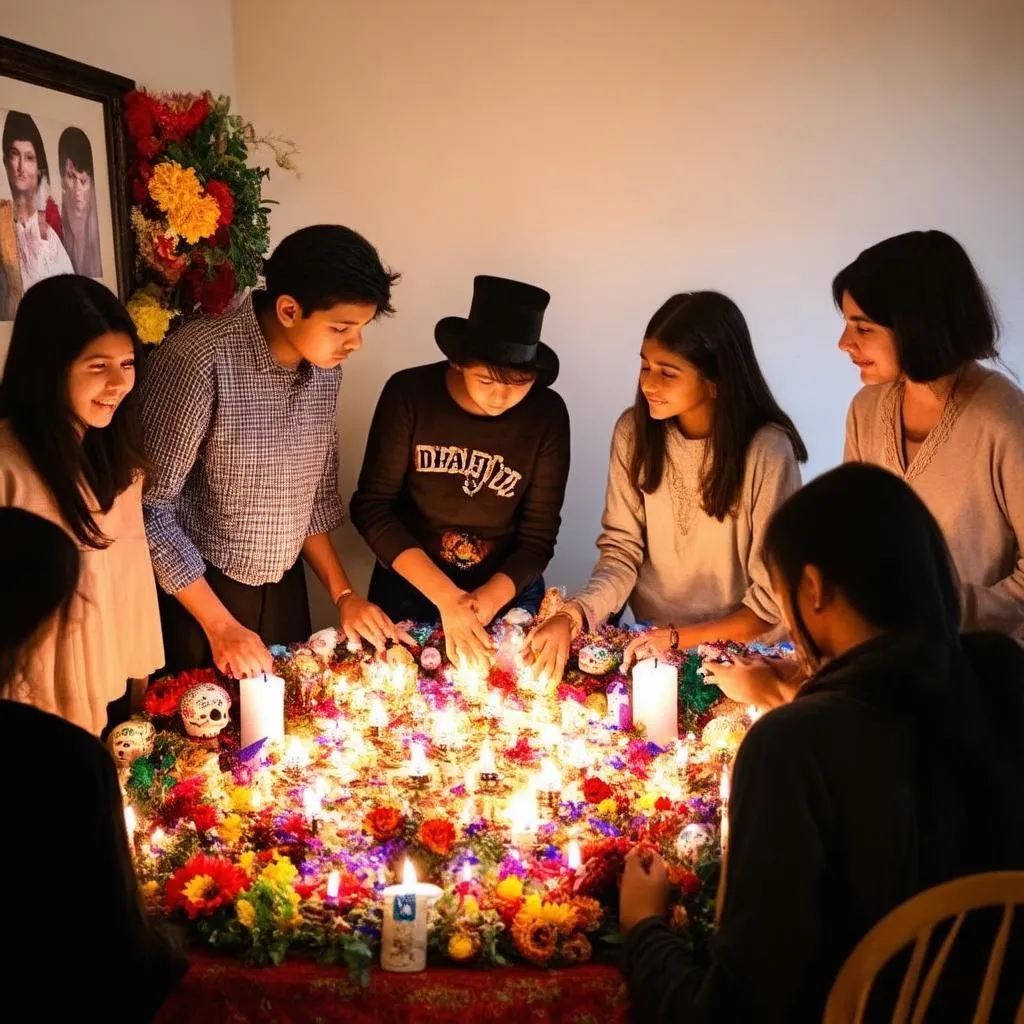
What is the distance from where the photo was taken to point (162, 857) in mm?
1798

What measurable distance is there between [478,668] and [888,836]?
52.3 inches

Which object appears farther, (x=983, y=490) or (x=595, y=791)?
(x=983, y=490)

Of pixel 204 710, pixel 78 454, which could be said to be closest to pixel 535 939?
pixel 204 710

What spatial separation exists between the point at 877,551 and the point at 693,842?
0.65 m

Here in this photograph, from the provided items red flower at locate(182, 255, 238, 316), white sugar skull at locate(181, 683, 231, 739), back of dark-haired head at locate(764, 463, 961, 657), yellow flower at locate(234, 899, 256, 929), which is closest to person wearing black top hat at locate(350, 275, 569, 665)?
red flower at locate(182, 255, 238, 316)

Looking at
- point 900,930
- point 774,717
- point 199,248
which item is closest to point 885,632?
point 774,717

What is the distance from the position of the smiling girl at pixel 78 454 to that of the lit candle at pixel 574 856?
101 cm

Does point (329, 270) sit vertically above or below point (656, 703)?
above

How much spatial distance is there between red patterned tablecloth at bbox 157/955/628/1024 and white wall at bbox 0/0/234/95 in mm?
2365

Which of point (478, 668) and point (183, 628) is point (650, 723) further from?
point (183, 628)

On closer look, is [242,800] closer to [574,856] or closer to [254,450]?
[574,856]

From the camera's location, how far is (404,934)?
5.13 ft

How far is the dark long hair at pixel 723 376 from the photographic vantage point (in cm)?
267

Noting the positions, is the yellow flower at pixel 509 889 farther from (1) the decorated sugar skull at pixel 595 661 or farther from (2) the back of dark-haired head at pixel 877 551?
(1) the decorated sugar skull at pixel 595 661
